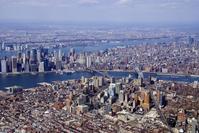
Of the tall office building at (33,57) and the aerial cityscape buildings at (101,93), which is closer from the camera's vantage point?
the aerial cityscape buildings at (101,93)

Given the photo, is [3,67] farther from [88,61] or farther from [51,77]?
[88,61]

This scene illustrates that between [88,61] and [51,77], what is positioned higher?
[88,61]

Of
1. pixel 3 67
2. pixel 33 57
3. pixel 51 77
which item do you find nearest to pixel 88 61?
pixel 33 57

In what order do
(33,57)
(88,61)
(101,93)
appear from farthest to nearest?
(88,61)
(33,57)
(101,93)

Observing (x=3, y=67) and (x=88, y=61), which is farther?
(x=88, y=61)

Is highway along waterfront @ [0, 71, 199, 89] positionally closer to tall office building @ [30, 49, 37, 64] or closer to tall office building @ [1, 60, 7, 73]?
tall office building @ [1, 60, 7, 73]

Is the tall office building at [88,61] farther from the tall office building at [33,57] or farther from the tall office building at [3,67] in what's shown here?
the tall office building at [3,67]

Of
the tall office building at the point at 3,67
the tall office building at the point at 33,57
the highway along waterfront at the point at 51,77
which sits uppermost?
the tall office building at the point at 33,57

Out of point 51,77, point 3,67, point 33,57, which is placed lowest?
point 51,77

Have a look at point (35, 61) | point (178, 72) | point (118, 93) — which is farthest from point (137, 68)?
point (118, 93)

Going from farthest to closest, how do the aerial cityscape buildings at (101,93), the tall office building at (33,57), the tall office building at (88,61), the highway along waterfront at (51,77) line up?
the tall office building at (88,61), the tall office building at (33,57), the highway along waterfront at (51,77), the aerial cityscape buildings at (101,93)

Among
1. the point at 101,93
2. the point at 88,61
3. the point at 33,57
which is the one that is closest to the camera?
the point at 101,93
